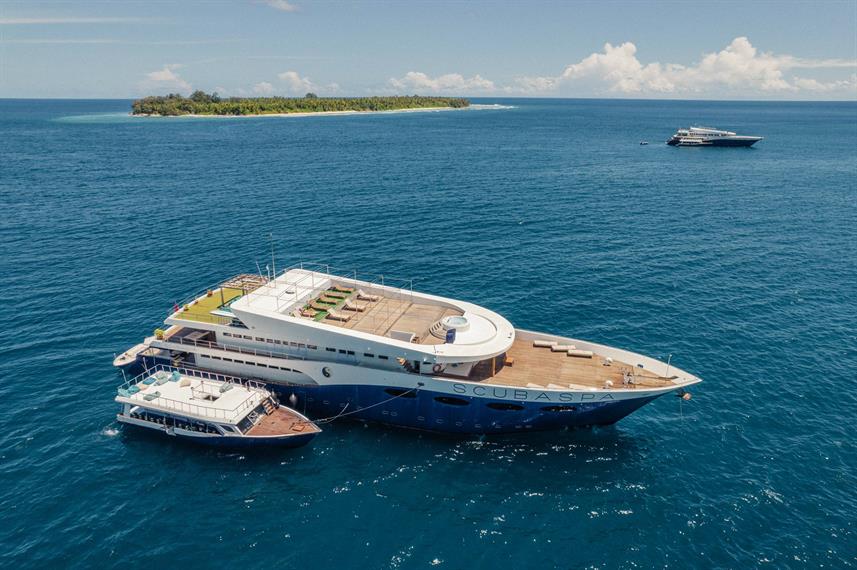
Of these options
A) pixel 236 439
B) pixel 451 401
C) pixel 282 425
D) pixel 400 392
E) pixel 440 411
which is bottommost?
pixel 236 439

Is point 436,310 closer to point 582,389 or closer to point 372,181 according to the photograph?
point 582,389

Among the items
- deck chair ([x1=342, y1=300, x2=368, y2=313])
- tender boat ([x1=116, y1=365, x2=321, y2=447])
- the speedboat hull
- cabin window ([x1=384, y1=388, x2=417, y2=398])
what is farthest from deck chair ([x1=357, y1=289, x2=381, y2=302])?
the speedboat hull

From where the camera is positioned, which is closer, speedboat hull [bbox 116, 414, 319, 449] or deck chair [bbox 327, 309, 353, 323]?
speedboat hull [bbox 116, 414, 319, 449]

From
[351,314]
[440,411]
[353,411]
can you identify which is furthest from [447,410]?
[351,314]

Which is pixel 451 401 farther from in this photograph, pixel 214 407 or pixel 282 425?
pixel 214 407

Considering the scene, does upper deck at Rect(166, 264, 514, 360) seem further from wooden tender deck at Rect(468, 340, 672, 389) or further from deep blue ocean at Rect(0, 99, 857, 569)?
deep blue ocean at Rect(0, 99, 857, 569)

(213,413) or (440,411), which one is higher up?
(213,413)

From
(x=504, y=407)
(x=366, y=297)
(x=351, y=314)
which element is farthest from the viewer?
(x=366, y=297)

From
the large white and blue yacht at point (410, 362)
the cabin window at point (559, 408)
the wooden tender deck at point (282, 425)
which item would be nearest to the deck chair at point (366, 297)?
the large white and blue yacht at point (410, 362)
